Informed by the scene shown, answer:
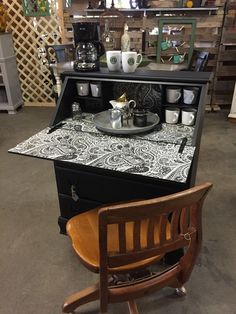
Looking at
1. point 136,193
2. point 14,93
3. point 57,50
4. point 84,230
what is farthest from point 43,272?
point 14,93

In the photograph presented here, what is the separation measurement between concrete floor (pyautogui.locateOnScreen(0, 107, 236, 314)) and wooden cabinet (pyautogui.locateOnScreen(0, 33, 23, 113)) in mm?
1447

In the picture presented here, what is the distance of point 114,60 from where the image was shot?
133 centimetres

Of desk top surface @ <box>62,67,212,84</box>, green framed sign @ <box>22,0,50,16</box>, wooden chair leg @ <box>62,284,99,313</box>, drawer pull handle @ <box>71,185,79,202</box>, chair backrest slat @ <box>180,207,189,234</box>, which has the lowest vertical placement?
wooden chair leg @ <box>62,284,99,313</box>

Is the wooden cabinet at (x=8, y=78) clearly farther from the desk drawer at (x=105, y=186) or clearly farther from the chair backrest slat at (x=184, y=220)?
the chair backrest slat at (x=184, y=220)

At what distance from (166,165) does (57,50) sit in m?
2.45

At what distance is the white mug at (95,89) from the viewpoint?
4.54 ft

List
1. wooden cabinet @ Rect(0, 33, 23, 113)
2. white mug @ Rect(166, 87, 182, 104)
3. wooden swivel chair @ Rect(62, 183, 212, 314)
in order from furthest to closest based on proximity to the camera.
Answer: wooden cabinet @ Rect(0, 33, 23, 113) → white mug @ Rect(166, 87, 182, 104) → wooden swivel chair @ Rect(62, 183, 212, 314)

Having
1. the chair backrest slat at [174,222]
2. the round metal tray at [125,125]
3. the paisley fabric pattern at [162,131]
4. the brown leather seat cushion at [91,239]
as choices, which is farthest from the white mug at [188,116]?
the chair backrest slat at [174,222]

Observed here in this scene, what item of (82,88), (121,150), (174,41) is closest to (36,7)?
(174,41)

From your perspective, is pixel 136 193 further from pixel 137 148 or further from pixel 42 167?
pixel 42 167

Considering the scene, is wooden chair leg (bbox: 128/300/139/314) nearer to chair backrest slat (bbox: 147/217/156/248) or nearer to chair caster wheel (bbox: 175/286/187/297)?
chair caster wheel (bbox: 175/286/187/297)

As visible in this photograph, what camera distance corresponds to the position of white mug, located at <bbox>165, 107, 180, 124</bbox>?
131 centimetres

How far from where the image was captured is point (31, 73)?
12.2ft

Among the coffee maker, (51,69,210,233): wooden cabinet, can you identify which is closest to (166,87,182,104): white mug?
(51,69,210,233): wooden cabinet
